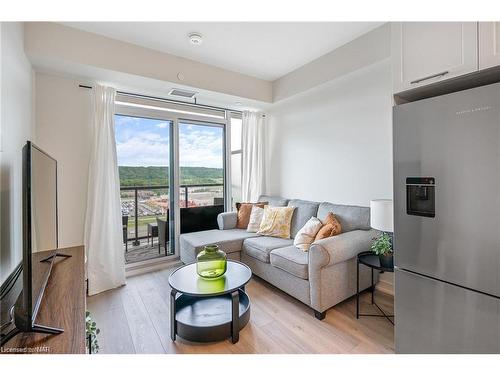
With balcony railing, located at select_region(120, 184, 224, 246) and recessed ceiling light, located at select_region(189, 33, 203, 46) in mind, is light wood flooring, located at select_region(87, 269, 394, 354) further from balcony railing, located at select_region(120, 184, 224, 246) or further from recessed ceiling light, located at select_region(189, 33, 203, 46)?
recessed ceiling light, located at select_region(189, 33, 203, 46)

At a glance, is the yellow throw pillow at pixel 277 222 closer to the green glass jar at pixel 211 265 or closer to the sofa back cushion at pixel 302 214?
the sofa back cushion at pixel 302 214

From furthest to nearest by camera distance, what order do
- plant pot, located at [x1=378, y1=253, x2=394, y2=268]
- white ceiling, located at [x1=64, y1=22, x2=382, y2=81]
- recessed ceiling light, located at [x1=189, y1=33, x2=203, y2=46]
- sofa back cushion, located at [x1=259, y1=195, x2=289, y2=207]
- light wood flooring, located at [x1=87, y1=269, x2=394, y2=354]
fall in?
sofa back cushion, located at [x1=259, y1=195, x2=289, y2=207] → recessed ceiling light, located at [x1=189, y1=33, x2=203, y2=46] → white ceiling, located at [x1=64, y1=22, x2=382, y2=81] → plant pot, located at [x1=378, y1=253, x2=394, y2=268] → light wood flooring, located at [x1=87, y1=269, x2=394, y2=354]

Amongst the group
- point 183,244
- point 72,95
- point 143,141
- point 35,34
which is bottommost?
point 183,244

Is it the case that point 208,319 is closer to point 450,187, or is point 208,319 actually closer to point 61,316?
point 61,316

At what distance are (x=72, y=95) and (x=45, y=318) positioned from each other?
8.24 ft

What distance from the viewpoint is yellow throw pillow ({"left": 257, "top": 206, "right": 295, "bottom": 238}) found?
310 cm

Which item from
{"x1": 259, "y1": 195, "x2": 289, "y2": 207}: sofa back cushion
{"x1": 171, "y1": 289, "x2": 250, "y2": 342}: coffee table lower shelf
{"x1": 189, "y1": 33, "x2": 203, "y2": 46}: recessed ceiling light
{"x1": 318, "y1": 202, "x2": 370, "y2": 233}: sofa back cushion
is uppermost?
{"x1": 189, "y1": 33, "x2": 203, "y2": 46}: recessed ceiling light

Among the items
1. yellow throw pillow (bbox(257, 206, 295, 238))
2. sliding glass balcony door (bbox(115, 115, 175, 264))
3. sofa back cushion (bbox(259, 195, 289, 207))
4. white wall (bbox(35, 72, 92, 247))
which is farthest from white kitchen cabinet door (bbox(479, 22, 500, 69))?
white wall (bbox(35, 72, 92, 247))

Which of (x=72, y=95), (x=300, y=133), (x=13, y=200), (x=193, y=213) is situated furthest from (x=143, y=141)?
(x=300, y=133)

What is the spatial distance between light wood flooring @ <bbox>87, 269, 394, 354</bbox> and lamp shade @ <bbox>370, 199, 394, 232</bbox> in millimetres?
827

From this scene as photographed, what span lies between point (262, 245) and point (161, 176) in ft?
5.96
